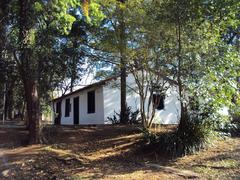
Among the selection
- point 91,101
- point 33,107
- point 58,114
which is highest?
point 91,101

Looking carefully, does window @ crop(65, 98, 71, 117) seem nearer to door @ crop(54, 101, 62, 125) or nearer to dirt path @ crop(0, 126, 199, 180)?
door @ crop(54, 101, 62, 125)

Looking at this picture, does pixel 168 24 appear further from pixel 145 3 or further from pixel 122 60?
pixel 122 60

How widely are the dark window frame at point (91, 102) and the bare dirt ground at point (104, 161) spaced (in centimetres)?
959

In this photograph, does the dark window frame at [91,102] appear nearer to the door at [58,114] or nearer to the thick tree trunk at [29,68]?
the door at [58,114]

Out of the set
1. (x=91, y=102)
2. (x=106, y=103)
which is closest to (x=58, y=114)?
(x=91, y=102)

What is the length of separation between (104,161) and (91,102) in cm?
1310

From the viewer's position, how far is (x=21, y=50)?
1209 centimetres

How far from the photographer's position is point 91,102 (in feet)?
77.9

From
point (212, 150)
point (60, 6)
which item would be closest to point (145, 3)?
point (60, 6)

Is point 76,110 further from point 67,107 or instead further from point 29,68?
point 29,68

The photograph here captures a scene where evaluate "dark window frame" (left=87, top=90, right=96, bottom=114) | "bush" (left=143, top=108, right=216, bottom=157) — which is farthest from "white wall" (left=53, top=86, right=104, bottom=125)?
"bush" (left=143, top=108, right=216, bottom=157)

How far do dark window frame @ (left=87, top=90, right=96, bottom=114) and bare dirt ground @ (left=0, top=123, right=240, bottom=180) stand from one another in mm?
9590

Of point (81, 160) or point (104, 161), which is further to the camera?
point (104, 161)

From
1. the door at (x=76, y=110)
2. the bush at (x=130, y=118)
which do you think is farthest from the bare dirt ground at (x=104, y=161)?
the door at (x=76, y=110)
